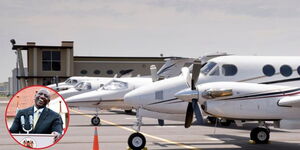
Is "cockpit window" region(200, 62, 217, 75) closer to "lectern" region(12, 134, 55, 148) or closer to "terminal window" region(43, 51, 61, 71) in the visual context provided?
"lectern" region(12, 134, 55, 148)

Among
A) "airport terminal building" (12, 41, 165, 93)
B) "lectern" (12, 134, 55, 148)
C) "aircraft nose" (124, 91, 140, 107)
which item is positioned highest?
"airport terminal building" (12, 41, 165, 93)

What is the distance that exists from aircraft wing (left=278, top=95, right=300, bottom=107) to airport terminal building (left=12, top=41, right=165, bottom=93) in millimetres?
56554

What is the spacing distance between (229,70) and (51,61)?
203 feet

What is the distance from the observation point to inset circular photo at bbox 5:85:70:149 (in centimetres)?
624

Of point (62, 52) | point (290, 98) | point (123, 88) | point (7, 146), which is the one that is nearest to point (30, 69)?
point (62, 52)

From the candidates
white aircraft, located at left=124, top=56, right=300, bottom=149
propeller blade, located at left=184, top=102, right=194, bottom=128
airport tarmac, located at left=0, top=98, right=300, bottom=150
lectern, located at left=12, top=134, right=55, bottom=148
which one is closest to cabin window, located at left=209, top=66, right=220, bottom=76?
white aircraft, located at left=124, top=56, right=300, bottom=149

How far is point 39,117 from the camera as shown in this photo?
6270mm

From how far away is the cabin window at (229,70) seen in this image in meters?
15.0

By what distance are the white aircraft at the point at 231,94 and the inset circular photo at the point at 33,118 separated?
7535 mm

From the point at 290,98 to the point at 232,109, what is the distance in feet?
5.88

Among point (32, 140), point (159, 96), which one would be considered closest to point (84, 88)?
point (159, 96)

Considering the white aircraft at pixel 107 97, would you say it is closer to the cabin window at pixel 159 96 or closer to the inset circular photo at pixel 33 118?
the cabin window at pixel 159 96

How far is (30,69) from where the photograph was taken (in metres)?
71.9

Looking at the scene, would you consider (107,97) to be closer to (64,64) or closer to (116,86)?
(116,86)
